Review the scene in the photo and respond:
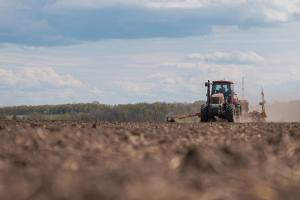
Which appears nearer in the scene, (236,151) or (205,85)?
(236,151)

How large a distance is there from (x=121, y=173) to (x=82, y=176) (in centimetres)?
13

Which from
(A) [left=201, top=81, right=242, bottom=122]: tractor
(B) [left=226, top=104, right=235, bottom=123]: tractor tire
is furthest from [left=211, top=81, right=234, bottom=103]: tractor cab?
(B) [left=226, top=104, right=235, bottom=123]: tractor tire

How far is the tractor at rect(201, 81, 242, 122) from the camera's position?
127ft

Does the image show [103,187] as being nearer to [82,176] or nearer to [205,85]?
[82,176]

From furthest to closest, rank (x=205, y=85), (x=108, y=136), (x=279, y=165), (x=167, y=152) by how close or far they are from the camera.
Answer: (x=205, y=85)
(x=108, y=136)
(x=167, y=152)
(x=279, y=165)

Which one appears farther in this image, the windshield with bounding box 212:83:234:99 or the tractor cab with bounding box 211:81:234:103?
the windshield with bounding box 212:83:234:99

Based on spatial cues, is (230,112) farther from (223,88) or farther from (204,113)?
(223,88)

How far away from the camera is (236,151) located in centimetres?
345

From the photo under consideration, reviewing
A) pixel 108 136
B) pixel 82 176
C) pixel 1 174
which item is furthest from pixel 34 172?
pixel 108 136

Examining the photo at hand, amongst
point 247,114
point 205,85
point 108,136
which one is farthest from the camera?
point 247,114

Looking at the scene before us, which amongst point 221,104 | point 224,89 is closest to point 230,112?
point 221,104

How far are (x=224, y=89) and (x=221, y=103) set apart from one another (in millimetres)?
1752

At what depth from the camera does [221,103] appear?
1539 inches

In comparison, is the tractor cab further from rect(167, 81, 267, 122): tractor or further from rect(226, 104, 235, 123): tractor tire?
rect(226, 104, 235, 123): tractor tire
